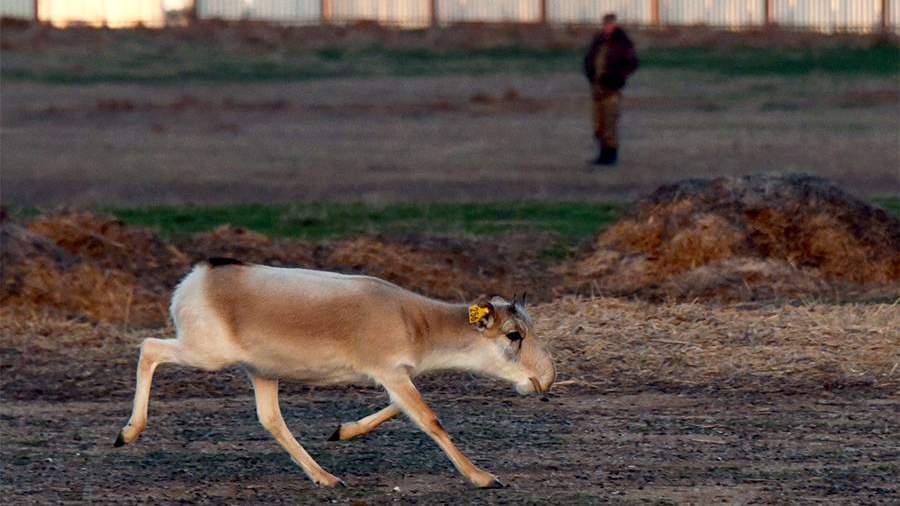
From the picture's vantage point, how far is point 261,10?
144 ft

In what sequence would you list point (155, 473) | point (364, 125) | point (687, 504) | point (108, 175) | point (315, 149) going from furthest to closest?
1. point (364, 125)
2. point (315, 149)
3. point (108, 175)
4. point (155, 473)
5. point (687, 504)

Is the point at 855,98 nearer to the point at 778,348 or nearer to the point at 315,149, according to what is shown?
the point at 315,149

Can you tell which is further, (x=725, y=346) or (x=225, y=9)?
(x=225, y=9)

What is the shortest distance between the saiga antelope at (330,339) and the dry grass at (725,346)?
2441 mm

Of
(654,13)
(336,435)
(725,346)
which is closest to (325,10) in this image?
(654,13)

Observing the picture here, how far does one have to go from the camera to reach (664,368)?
11594 millimetres

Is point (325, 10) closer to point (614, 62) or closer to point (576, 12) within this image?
point (576, 12)

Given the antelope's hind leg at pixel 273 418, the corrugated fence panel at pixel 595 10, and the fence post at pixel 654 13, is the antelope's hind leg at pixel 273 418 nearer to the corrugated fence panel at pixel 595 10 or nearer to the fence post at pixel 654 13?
the corrugated fence panel at pixel 595 10

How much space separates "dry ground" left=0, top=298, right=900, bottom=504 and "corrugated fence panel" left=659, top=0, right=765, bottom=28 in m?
31.7

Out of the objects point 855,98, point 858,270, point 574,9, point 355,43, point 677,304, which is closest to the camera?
point 677,304

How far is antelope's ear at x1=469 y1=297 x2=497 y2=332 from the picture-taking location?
884cm

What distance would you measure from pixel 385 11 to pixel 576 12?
4.58 metres

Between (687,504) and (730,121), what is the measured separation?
23591 mm

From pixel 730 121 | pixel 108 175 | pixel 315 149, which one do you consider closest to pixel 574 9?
pixel 730 121
